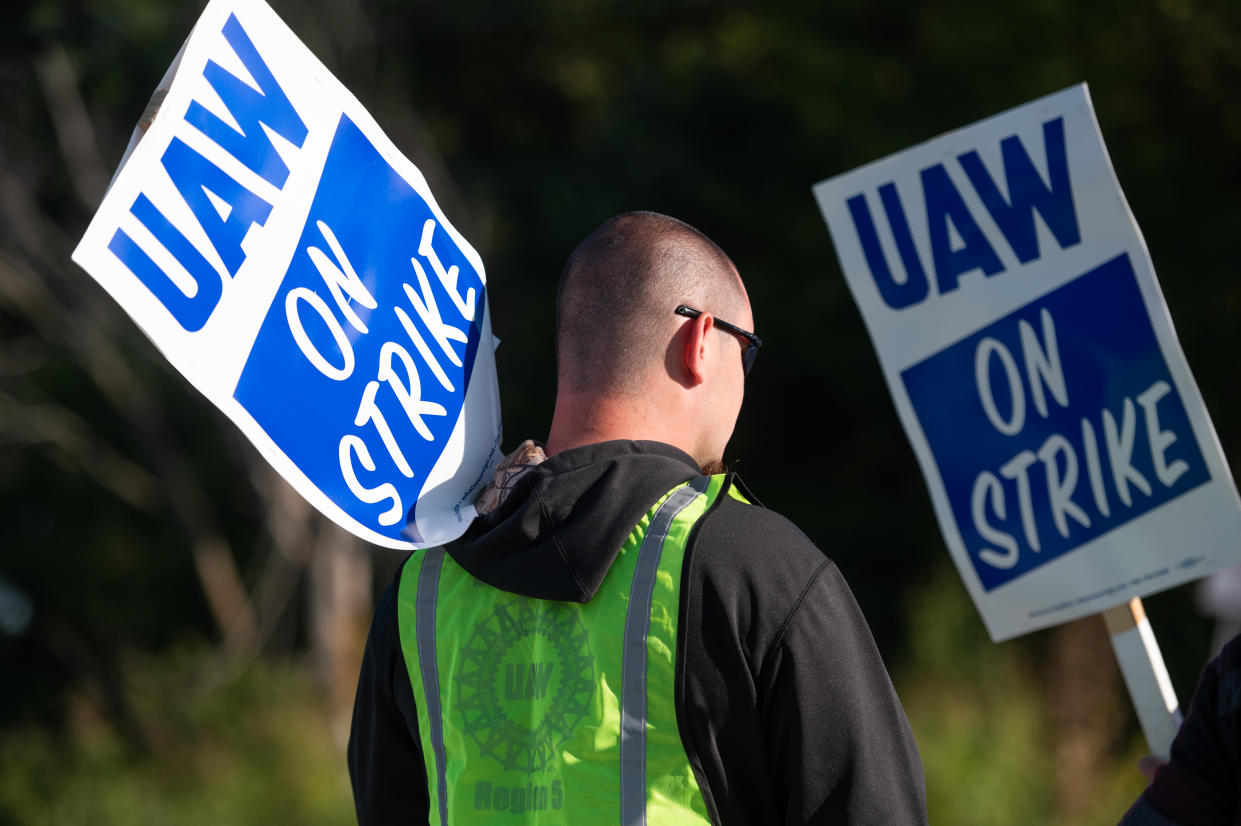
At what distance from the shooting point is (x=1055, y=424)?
2342 millimetres

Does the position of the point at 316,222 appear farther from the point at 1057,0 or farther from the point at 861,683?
the point at 1057,0

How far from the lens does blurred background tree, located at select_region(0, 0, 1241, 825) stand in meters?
9.08

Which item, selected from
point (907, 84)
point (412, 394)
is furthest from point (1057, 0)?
point (412, 394)

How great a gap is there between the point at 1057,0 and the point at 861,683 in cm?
1104

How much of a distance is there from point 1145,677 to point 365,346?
150 centimetres

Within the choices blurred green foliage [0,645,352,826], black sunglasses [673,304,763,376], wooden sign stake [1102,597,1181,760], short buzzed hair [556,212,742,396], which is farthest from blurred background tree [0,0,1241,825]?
short buzzed hair [556,212,742,396]

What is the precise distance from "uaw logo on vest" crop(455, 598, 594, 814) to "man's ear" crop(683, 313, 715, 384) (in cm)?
38

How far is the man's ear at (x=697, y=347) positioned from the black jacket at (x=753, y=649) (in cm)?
17

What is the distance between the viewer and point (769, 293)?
1151cm

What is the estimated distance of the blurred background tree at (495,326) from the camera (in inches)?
357

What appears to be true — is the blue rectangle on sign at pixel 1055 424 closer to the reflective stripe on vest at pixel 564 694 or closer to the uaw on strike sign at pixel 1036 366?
the uaw on strike sign at pixel 1036 366

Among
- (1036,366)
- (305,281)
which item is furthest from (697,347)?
(1036,366)

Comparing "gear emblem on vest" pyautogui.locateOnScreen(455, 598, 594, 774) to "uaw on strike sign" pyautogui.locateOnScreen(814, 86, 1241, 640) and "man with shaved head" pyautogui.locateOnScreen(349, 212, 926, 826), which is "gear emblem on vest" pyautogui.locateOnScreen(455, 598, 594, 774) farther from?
"uaw on strike sign" pyautogui.locateOnScreen(814, 86, 1241, 640)

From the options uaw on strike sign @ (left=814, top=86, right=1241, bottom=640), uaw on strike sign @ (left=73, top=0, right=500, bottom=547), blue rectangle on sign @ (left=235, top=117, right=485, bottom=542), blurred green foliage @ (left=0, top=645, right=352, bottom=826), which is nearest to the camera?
uaw on strike sign @ (left=73, top=0, right=500, bottom=547)
